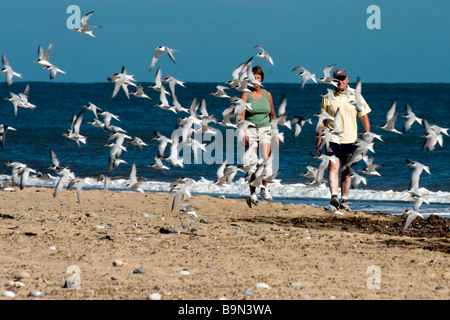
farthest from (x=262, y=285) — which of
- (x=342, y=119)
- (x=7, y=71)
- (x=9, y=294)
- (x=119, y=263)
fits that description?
(x=7, y=71)

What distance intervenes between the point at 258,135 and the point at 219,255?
3468 millimetres

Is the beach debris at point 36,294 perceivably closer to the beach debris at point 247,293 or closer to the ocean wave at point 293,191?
the beach debris at point 247,293

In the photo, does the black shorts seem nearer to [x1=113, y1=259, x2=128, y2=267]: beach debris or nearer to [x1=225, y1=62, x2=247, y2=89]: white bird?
[x1=225, y1=62, x2=247, y2=89]: white bird

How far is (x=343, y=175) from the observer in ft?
36.1

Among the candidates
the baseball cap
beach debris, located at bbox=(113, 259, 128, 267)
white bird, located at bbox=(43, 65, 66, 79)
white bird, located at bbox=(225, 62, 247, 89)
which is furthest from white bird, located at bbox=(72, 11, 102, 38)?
beach debris, located at bbox=(113, 259, 128, 267)

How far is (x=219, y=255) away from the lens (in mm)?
7836

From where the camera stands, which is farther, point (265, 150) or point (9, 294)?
point (265, 150)

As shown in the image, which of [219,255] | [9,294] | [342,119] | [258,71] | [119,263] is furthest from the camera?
[258,71]

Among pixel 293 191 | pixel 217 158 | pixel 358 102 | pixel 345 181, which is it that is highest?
pixel 358 102

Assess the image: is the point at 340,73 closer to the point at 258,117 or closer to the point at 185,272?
the point at 258,117

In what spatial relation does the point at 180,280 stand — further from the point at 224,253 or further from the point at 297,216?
the point at 297,216

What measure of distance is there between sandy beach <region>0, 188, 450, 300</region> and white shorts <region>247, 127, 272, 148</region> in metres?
1.25
